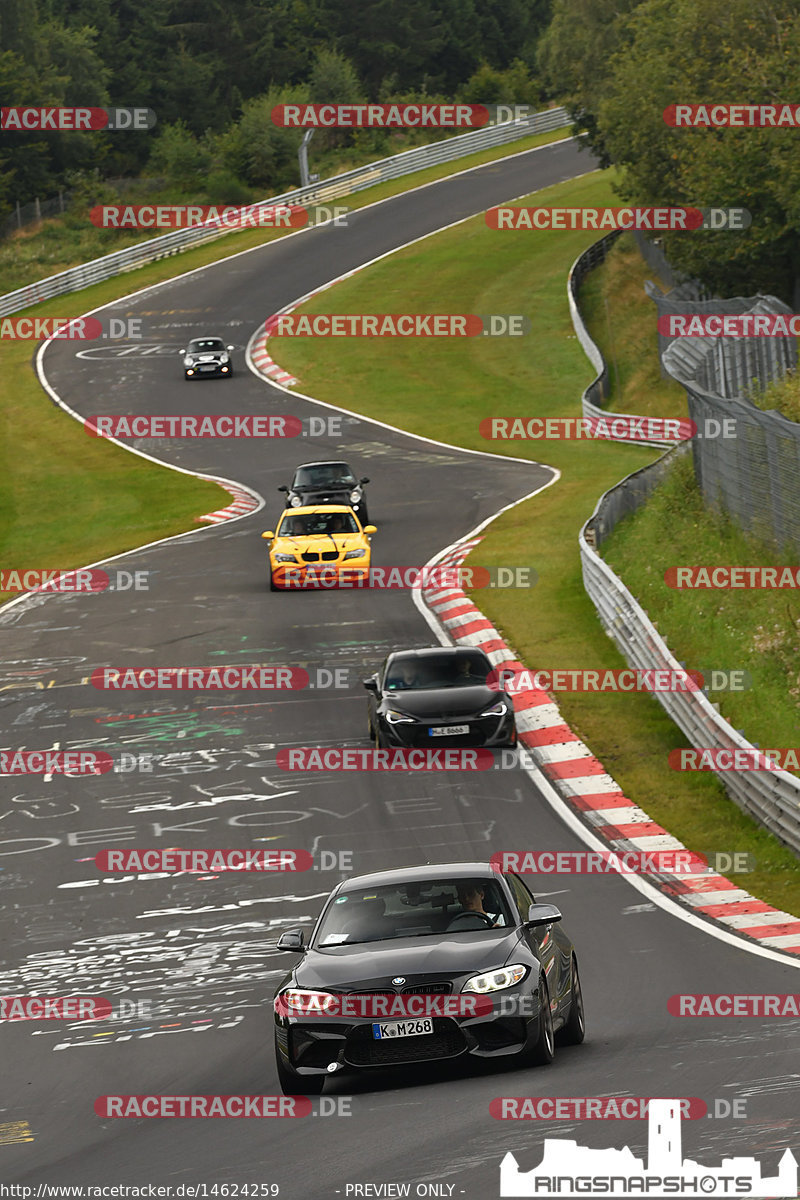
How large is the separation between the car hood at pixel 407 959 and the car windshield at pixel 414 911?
0.41ft

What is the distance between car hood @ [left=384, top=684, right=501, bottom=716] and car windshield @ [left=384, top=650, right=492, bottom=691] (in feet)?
0.92

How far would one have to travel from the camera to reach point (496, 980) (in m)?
9.68

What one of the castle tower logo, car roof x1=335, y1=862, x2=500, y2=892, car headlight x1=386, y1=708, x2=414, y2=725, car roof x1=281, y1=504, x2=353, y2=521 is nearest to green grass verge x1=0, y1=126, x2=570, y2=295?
car roof x1=281, y1=504, x2=353, y2=521

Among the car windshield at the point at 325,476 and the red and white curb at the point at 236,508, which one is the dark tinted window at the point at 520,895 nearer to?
the car windshield at the point at 325,476

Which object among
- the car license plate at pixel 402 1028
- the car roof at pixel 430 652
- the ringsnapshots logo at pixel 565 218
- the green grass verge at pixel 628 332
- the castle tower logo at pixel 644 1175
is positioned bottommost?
the green grass verge at pixel 628 332

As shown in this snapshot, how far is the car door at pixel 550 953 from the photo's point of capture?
33.3ft

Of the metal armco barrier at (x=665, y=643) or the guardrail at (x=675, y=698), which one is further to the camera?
the metal armco barrier at (x=665, y=643)

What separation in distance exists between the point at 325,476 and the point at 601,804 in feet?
65.6

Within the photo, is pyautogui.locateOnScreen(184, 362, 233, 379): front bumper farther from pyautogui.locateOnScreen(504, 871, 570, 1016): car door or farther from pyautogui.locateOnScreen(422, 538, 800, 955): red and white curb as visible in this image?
pyautogui.locateOnScreen(504, 871, 570, 1016): car door

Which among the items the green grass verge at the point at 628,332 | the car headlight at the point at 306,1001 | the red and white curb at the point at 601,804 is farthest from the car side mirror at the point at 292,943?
the green grass verge at the point at 628,332

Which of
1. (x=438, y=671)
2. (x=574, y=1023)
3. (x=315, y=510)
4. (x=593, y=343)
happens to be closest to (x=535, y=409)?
(x=593, y=343)

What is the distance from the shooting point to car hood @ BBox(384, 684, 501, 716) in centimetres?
2088

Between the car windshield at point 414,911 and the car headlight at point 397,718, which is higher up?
the car windshield at point 414,911

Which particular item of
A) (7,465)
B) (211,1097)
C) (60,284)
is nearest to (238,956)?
(211,1097)
